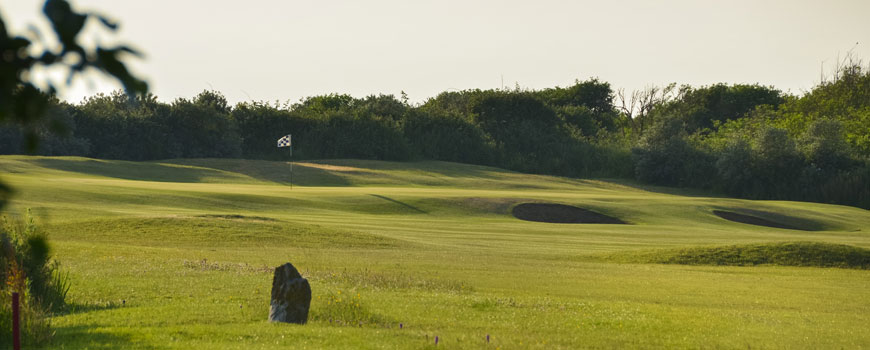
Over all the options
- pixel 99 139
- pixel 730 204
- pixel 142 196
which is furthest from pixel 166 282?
pixel 99 139

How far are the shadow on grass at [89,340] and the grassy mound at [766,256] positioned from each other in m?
21.1

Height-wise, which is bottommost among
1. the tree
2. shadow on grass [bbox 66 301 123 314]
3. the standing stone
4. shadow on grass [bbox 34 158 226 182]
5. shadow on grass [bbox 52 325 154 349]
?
shadow on grass [bbox 66 301 123 314]

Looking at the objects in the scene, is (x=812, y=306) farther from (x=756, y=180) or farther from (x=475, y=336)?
(x=756, y=180)

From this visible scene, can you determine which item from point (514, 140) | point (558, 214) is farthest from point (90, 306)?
point (514, 140)

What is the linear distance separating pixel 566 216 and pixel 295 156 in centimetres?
4285

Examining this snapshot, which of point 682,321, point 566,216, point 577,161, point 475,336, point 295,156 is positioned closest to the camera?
point 475,336

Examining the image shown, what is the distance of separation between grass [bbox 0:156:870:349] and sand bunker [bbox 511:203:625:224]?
107 centimetres

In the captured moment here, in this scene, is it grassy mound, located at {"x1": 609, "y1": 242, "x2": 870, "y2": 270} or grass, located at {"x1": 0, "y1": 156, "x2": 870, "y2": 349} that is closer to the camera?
grass, located at {"x1": 0, "y1": 156, "x2": 870, "y2": 349}

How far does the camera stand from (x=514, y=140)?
98188 mm

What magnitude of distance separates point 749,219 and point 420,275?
37.7 m

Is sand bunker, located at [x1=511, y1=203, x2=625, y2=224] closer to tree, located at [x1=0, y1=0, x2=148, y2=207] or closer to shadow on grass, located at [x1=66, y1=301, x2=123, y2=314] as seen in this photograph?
shadow on grass, located at [x1=66, y1=301, x2=123, y2=314]


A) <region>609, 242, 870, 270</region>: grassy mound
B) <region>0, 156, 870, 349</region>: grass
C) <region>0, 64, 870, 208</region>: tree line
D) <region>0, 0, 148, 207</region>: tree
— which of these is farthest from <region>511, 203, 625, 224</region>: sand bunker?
<region>0, 0, 148, 207</region>: tree

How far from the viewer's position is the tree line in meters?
77.5

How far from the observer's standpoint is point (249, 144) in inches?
3524
